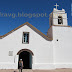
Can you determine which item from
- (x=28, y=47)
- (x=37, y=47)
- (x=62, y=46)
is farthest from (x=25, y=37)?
(x=62, y=46)

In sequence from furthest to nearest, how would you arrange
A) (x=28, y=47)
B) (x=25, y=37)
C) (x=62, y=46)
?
1. (x=62, y=46)
2. (x=25, y=37)
3. (x=28, y=47)

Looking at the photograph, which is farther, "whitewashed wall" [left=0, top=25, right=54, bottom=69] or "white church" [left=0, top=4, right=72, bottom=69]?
"white church" [left=0, top=4, right=72, bottom=69]

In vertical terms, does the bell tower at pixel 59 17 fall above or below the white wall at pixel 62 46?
above

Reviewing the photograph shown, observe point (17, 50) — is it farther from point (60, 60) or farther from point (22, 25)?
point (60, 60)

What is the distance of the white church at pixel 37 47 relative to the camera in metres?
13.7

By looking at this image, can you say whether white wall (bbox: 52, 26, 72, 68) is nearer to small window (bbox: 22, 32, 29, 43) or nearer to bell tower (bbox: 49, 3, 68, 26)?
bell tower (bbox: 49, 3, 68, 26)

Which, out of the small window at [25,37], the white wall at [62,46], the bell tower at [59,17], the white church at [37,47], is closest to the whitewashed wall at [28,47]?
the white church at [37,47]

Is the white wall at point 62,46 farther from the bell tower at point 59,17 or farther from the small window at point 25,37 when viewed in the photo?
the small window at point 25,37

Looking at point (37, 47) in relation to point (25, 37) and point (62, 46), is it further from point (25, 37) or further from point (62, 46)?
point (62, 46)

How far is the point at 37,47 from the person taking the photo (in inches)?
568

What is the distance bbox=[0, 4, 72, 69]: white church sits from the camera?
13.7 m

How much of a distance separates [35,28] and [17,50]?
411cm

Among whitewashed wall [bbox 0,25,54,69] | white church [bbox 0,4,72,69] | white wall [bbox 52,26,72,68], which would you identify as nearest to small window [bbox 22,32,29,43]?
white church [bbox 0,4,72,69]

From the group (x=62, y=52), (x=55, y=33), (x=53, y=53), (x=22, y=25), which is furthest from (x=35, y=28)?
(x=62, y=52)
